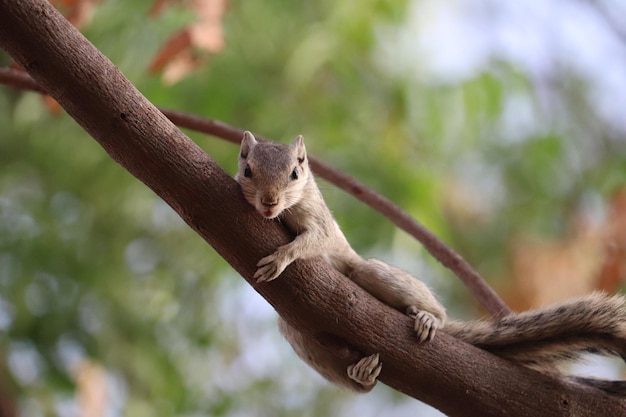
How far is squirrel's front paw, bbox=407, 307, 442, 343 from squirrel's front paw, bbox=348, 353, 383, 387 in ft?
0.49

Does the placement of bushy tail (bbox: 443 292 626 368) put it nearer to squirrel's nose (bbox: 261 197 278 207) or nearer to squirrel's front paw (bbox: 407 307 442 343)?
squirrel's front paw (bbox: 407 307 442 343)

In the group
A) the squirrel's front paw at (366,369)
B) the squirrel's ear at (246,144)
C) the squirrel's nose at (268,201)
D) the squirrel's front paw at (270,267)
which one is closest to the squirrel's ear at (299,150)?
the squirrel's ear at (246,144)

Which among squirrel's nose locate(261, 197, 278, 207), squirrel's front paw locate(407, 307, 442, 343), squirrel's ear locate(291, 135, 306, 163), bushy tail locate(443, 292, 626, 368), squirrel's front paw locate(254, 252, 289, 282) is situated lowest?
squirrel's front paw locate(254, 252, 289, 282)

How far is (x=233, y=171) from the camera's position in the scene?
4.29 metres

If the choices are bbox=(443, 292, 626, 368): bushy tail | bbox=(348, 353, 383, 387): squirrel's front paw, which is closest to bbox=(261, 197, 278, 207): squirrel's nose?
bbox=(348, 353, 383, 387): squirrel's front paw

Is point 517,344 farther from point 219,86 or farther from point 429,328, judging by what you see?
point 219,86

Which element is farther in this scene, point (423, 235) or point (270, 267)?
point (423, 235)

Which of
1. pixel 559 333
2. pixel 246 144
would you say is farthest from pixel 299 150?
pixel 559 333

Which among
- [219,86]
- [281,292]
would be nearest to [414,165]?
[219,86]

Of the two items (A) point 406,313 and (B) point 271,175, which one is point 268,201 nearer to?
(B) point 271,175

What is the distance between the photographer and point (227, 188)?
6.73ft

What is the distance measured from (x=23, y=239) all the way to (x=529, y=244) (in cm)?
327

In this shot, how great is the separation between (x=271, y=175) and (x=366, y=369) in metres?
0.61

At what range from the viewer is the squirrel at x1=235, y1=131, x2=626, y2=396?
Answer: 2314 mm
